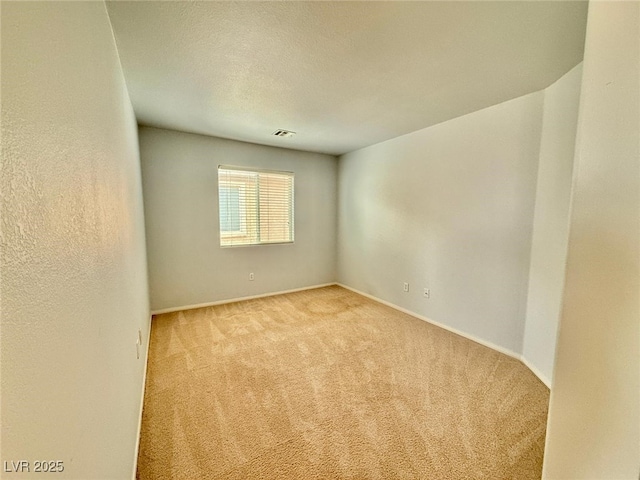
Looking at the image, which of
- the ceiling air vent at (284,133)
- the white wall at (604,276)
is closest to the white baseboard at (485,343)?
the white wall at (604,276)

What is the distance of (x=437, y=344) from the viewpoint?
2566 millimetres

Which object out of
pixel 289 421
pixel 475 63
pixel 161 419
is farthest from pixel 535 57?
pixel 161 419

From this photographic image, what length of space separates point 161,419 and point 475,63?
3.18 meters

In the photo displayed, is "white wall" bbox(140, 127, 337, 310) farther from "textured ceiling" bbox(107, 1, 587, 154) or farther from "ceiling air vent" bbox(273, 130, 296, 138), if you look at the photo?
"textured ceiling" bbox(107, 1, 587, 154)

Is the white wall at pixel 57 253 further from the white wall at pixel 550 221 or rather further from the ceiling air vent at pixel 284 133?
the white wall at pixel 550 221

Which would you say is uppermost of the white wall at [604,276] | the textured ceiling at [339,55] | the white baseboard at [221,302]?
the textured ceiling at [339,55]

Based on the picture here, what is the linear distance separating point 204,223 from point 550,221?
150 inches

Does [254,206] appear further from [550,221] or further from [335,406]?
[550,221]

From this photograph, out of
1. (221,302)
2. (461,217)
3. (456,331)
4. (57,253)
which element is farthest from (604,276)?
(221,302)

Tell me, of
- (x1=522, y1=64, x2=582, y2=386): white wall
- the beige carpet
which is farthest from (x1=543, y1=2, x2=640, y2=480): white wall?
(x1=522, y1=64, x2=582, y2=386): white wall

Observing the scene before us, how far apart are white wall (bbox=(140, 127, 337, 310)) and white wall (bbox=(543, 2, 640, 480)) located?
3.61 m

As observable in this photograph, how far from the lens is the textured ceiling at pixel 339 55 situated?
1313mm

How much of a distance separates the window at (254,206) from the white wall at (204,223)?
0.11 m

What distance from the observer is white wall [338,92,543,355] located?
230 centimetres
